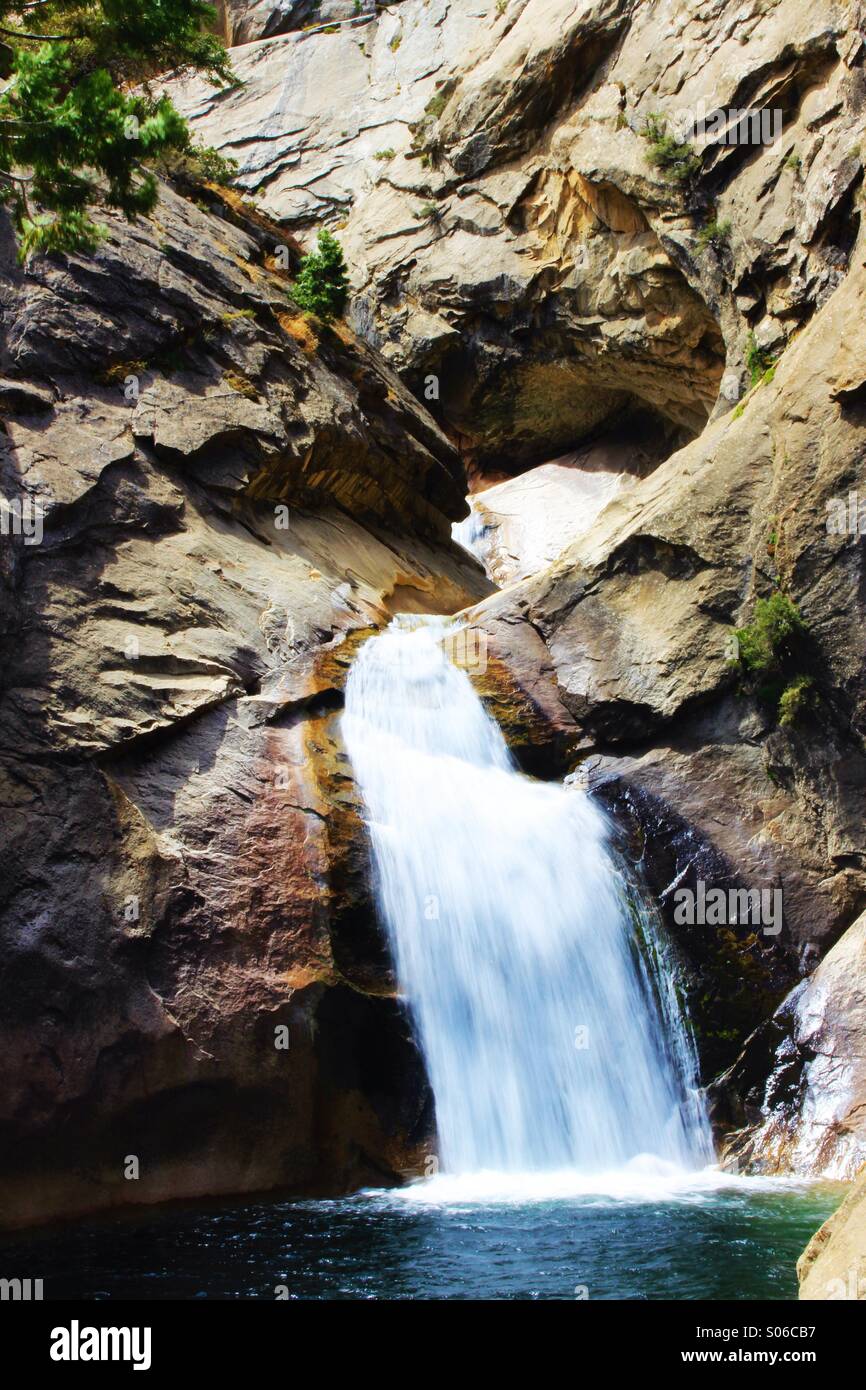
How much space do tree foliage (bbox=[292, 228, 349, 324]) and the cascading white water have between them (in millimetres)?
10613

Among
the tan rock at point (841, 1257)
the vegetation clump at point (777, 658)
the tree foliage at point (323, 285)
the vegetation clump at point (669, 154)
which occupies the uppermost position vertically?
the vegetation clump at point (669, 154)

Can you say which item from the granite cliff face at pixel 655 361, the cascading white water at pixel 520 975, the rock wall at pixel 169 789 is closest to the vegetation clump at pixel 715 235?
the granite cliff face at pixel 655 361

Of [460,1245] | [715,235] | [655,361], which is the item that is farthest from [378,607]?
[460,1245]

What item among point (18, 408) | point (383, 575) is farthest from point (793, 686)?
point (18, 408)

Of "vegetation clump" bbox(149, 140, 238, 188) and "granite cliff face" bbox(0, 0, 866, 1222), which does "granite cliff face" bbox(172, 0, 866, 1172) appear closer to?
"granite cliff face" bbox(0, 0, 866, 1222)

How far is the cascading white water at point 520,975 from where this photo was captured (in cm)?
1367

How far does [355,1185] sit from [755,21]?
22742 mm

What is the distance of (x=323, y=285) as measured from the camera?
23719 mm

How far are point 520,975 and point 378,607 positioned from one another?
8370 millimetres

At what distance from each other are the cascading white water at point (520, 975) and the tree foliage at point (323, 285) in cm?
1061

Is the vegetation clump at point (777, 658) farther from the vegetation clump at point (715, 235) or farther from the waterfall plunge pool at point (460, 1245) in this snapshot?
the vegetation clump at point (715, 235)

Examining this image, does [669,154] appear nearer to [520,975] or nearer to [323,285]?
[323,285]

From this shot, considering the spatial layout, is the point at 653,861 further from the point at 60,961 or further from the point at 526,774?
the point at 60,961

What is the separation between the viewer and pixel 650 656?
1789 centimetres
